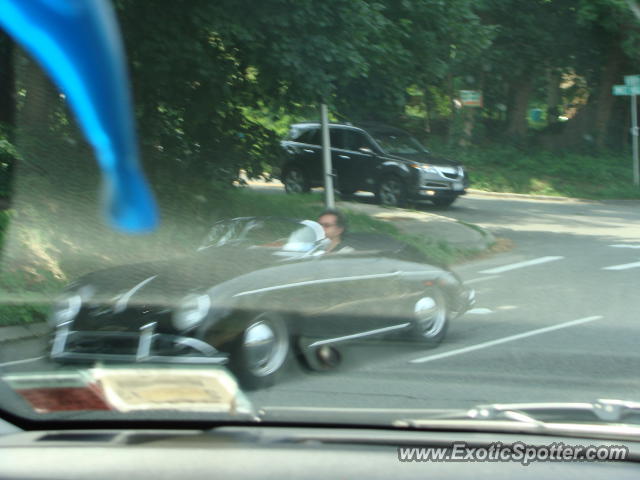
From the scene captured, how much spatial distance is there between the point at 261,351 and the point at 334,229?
687 mm

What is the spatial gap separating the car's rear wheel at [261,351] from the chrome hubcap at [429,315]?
24.0 inches

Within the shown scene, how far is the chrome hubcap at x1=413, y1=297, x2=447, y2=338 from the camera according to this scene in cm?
301

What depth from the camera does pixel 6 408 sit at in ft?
8.72

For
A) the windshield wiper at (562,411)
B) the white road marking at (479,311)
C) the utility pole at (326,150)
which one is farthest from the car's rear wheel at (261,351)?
the utility pole at (326,150)

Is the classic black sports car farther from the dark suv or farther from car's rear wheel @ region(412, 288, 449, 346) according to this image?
the dark suv

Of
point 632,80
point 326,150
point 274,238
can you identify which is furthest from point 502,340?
point 326,150

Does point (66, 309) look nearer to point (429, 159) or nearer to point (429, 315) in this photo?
point (429, 315)

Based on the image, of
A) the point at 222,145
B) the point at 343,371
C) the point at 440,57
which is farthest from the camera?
the point at 440,57

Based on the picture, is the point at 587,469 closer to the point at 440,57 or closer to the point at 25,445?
the point at 25,445

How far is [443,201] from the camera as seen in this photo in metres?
12.0

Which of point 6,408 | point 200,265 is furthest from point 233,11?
point 6,408

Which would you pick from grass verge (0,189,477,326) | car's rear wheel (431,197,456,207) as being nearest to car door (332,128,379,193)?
grass verge (0,189,477,326)

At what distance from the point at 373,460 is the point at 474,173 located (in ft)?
32.1

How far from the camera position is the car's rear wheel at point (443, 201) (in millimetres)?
11609
